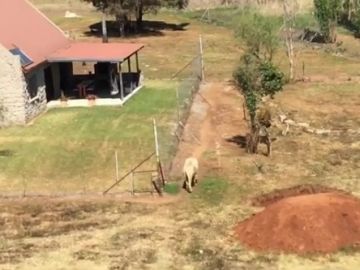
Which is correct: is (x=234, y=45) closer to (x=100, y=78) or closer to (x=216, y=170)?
(x=100, y=78)

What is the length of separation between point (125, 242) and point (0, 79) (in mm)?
17161

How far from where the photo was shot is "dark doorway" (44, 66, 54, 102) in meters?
43.1

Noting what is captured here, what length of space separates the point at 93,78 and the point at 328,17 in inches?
976

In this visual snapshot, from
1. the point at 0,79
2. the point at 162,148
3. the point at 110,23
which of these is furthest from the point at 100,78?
the point at 110,23

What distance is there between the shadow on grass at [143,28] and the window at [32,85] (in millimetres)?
28721

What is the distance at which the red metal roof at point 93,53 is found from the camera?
136 feet

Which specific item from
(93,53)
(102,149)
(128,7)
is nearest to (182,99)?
(93,53)

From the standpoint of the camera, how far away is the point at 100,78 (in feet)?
150

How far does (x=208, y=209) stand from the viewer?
26.8 m

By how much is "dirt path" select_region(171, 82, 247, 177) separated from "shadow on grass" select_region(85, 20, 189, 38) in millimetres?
23668

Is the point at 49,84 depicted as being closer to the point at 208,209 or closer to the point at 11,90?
the point at 11,90

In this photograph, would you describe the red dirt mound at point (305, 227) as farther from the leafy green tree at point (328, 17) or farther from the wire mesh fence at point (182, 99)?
the leafy green tree at point (328, 17)

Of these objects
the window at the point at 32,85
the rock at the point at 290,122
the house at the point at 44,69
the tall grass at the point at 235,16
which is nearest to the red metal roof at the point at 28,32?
the house at the point at 44,69

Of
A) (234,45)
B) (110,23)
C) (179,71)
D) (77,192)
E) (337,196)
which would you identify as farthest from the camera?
(110,23)
